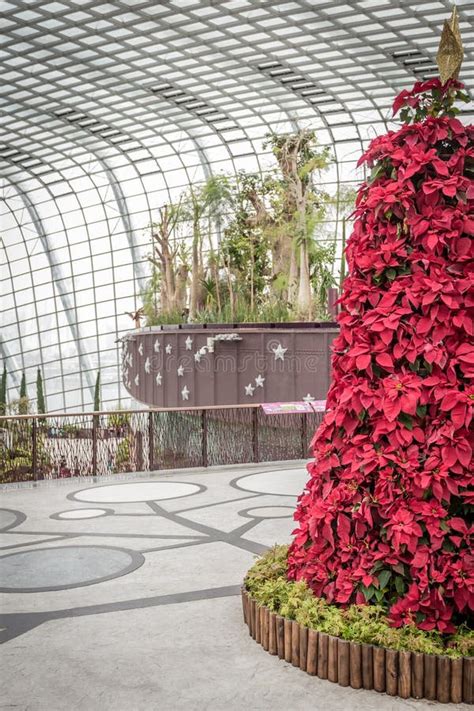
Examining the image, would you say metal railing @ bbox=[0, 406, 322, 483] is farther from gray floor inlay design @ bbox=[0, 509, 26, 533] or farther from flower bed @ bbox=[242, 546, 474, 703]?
flower bed @ bbox=[242, 546, 474, 703]

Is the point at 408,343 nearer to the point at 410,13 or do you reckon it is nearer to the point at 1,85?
the point at 410,13

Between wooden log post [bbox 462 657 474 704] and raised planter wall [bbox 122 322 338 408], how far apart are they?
1335 cm

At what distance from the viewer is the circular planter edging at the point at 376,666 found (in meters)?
3.81

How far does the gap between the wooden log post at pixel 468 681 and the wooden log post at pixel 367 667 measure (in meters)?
0.45

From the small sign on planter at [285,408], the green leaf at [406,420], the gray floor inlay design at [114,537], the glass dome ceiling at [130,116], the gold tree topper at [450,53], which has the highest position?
the glass dome ceiling at [130,116]

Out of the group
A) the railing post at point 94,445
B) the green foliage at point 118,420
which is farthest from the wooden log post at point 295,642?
the green foliage at point 118,420

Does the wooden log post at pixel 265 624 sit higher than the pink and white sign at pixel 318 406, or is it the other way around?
the pink and white sign at pixel 318 406

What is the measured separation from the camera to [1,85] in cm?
3134

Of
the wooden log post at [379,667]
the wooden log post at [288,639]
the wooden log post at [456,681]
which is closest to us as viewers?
the wooden log post at [456,681]

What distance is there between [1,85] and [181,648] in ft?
101

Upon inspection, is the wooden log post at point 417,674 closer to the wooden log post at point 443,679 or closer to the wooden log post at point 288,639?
the wooden log post at point 443,679

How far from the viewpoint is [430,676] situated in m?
3.83

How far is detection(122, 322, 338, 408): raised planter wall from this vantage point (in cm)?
1752

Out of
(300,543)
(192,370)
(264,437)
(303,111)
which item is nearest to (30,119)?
(303,111)
